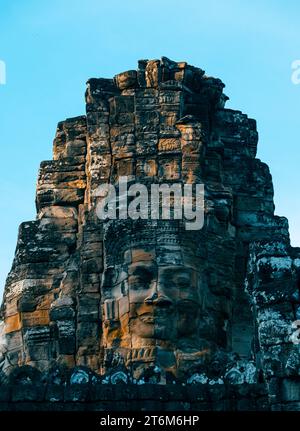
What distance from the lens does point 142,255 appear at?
49.6m

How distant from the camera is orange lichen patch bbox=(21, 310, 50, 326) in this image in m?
50.9

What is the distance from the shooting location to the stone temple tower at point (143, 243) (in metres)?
48.6

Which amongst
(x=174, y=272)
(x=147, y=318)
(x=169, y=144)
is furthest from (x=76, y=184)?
(x=147, y=318)

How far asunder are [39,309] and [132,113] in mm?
6085

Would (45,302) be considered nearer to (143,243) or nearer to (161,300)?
(143,243)

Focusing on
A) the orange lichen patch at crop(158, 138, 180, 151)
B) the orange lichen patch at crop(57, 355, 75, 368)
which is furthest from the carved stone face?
the orange lichen patch at crop(158, 138, 180, 151)

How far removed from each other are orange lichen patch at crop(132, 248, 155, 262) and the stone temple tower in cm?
4

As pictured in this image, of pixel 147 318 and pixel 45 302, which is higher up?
pixel 45 302

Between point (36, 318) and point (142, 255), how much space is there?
3.59 meters

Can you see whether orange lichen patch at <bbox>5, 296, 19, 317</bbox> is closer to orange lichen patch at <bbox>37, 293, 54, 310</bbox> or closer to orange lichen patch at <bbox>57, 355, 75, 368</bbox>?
orange lichen patch at <bbox>37, 293, 54, 310</bbox>

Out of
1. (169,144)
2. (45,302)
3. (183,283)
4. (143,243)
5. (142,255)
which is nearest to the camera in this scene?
(183,283)

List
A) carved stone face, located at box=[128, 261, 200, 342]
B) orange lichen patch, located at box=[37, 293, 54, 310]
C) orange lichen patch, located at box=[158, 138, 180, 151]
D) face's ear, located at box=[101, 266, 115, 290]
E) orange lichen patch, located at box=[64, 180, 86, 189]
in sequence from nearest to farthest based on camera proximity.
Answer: carved stone face, located at box=[128, 261, 200, 342], face's ear, located at box=[101, 266, 115, 290], orange lichen patch, located at box=[37, 293, 54, 310], orange lichen patch, located at box=[158, 138, 180, 151], orange lichen patch, located at box=[64, 180, 86, 189]

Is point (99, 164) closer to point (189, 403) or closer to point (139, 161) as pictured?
point (139, 161)
